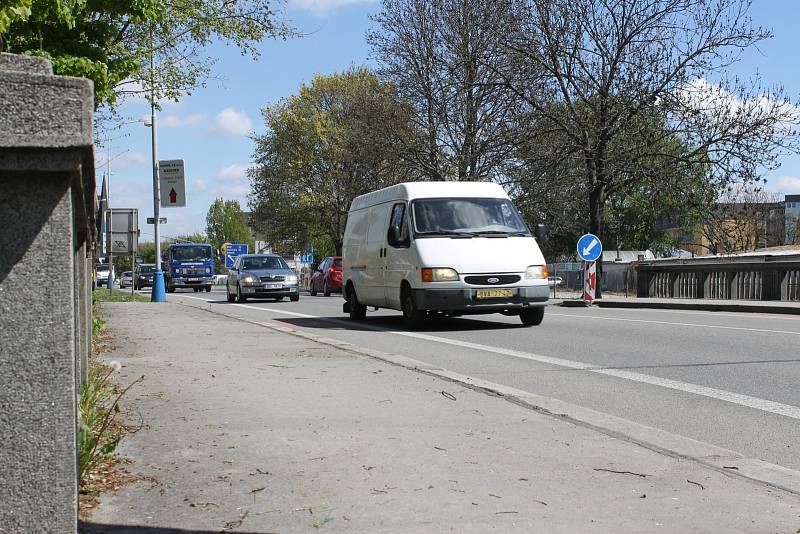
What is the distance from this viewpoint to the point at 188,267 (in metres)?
54.9

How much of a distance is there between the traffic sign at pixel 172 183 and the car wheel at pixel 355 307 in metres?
11.2

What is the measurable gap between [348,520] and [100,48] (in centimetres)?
1174

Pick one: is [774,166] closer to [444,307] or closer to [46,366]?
[444,307]

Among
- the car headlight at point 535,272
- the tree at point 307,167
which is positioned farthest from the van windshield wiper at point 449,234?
the tree at point 307,167

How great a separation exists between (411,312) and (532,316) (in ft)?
7.06

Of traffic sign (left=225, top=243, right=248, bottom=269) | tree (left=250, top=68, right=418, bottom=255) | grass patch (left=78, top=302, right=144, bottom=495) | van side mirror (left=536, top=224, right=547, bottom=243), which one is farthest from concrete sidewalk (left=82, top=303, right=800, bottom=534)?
traffic sign (left=225, top=243, right=248, bottom=269)

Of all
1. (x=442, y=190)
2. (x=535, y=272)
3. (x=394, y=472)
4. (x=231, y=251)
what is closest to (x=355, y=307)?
(x=442, y=190)

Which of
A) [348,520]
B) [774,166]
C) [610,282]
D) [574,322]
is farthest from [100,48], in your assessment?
[610,282]

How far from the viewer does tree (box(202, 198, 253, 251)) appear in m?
119

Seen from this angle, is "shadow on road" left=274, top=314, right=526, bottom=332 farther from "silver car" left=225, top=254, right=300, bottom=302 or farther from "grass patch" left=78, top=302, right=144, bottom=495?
"silver car" left=225, top=254, right=300, bottom=302

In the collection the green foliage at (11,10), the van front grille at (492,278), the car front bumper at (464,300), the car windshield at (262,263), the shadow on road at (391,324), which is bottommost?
the shadow on road at (391,324)

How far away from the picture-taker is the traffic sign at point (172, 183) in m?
29.1

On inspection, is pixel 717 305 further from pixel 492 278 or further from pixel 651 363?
pixel 651 363

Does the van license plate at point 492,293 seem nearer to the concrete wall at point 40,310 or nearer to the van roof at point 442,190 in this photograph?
the van roof at point 442,190
